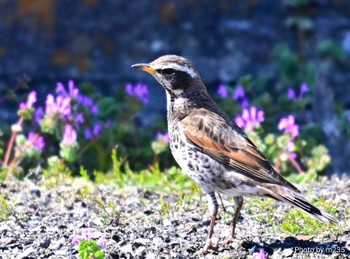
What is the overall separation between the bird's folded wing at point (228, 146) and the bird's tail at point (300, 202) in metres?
0.10

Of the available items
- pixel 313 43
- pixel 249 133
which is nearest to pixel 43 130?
pixel 249 133

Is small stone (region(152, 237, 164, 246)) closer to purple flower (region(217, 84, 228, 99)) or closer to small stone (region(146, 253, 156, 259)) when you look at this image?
small stone (region(146, 253, 156, 259))

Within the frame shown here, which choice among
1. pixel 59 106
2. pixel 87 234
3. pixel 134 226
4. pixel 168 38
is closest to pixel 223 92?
pixel 59 106

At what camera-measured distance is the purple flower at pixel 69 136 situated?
9461 millimetres

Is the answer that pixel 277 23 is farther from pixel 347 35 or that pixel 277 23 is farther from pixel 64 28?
pixel 64 28

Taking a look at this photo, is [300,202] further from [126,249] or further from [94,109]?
[94,109]

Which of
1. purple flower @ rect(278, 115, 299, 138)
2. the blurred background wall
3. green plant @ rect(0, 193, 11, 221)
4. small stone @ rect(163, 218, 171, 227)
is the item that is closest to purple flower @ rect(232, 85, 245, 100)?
purple flower @ rect(278, 115, 299, 138)

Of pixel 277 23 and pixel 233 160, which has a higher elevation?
pixel 277 23

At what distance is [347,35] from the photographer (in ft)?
42.3

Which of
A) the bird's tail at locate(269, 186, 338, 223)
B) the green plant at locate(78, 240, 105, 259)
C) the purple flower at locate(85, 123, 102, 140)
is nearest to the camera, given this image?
the green plant at locate(78, 240, 105, 259)

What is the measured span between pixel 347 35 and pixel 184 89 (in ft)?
17.8

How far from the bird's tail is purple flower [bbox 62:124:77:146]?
9.57 ft

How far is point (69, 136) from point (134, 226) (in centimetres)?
203

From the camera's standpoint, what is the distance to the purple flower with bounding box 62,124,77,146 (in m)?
9.46
